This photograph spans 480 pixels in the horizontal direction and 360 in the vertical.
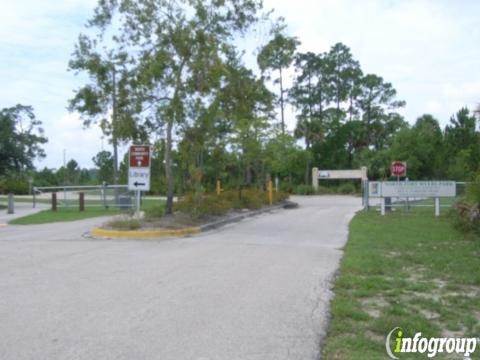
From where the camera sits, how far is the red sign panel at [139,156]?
1761cm

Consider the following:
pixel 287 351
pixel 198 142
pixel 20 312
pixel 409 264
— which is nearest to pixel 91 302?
pixel 20 312

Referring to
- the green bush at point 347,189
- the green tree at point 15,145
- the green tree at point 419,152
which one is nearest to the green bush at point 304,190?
the green bush at point 347,189

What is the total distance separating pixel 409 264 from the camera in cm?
1052

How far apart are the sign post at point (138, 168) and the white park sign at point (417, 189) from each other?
36.5 feet

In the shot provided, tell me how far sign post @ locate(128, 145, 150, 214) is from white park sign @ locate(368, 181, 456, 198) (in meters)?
11.1

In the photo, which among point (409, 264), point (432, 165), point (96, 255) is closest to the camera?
point (409, 264)

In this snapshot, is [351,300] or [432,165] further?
[432,165]

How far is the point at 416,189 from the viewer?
80.5 feet

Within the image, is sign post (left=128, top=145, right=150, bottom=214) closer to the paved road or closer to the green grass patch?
the paved road

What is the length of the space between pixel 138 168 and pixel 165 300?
34.6ft

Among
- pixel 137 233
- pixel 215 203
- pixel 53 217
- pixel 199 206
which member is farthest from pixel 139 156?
pixel 53 217

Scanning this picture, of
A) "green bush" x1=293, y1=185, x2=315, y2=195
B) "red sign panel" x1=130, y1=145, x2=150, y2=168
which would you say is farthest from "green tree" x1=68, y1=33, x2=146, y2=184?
"green bush" x1=293, y1=185, x2=315, y2=195

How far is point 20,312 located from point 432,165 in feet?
182

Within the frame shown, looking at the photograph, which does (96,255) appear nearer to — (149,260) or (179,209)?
(149,260)
